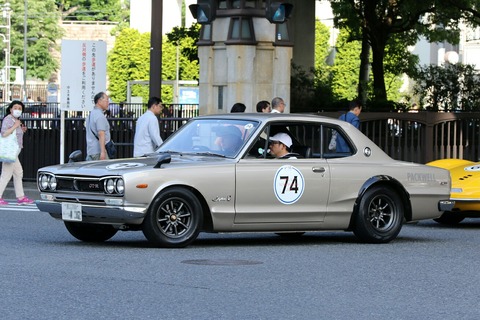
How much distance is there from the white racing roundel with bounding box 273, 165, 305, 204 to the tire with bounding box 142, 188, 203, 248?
3.24ft

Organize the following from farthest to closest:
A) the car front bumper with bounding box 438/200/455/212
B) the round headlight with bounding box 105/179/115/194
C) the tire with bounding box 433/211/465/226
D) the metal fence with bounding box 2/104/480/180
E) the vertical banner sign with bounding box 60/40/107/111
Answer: the metal fence with bounding box 2/104/480/180
the vertical banner sign with bounding box 60/40/107/111
the tire with bounding box 433/211/465/226
the car front bumper with bounding box 438/200/455/212
the round headlight with bounding box 105/179/115/194

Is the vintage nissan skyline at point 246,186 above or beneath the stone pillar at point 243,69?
beneath

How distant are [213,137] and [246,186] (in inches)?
32.7

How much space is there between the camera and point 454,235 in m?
16.3

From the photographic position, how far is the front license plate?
13.1m

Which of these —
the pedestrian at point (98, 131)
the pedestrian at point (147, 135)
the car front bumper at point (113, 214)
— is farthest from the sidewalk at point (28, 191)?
the car front bumper at point (113, 214)

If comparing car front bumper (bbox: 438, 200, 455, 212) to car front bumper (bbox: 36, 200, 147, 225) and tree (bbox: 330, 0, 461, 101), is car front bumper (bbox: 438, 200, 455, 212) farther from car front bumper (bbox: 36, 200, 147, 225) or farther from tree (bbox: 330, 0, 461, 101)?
tree (bbox: 330, 0, 461, 101)

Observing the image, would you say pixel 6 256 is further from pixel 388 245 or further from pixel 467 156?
pixel 467 156

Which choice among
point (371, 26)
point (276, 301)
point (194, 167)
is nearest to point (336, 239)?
point (194, 167)

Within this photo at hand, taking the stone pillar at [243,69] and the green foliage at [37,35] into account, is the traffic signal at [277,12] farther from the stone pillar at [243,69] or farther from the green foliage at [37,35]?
the green foliage at [37,35]

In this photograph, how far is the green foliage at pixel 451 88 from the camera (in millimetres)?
31031

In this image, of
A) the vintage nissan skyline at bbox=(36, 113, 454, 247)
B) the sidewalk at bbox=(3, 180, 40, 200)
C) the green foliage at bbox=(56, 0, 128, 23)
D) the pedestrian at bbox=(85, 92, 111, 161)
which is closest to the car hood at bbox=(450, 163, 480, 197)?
the vintage nissan skyline at bbox=(36, 113, 454, 247)

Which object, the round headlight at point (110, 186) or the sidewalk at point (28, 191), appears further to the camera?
the sidewalk at point (28, 191)

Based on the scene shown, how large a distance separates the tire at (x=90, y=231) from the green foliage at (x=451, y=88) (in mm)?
17779
